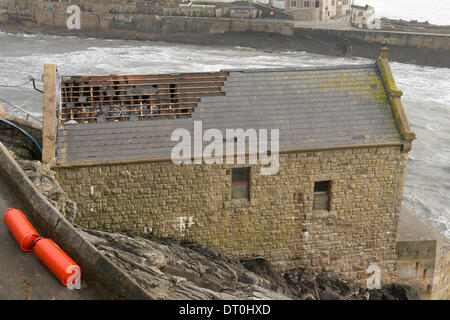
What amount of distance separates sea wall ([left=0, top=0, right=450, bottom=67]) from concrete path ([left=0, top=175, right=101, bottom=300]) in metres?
58.0

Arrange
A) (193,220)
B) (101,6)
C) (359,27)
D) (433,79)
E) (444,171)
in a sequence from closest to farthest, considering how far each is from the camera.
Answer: (193,220) → (444,171) → (433,79) → (359,27) → (101,6)

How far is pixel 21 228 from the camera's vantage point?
10453 millimetres

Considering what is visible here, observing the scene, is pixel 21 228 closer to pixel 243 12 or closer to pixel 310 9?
pixel 243 12

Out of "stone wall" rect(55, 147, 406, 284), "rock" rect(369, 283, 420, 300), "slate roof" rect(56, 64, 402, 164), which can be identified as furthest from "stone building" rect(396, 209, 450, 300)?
"slate roof" rect(56, 64, 402, 164)

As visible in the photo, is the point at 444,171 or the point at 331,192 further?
the point at 444,171

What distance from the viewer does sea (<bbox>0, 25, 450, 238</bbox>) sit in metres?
30.6

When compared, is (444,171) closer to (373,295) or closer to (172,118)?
(373,295)

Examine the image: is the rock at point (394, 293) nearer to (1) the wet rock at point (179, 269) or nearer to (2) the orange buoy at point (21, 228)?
(1) the wet rock at point (179, 269)

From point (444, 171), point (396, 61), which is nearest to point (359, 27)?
point (396, 61)

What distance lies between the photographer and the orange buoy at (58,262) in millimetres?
9531

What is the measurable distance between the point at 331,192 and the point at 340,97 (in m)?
3.08

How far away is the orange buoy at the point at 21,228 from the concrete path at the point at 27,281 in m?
0.17

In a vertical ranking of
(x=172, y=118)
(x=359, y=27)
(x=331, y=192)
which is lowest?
(x=331, y=192)

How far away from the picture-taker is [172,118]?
16.1 m
